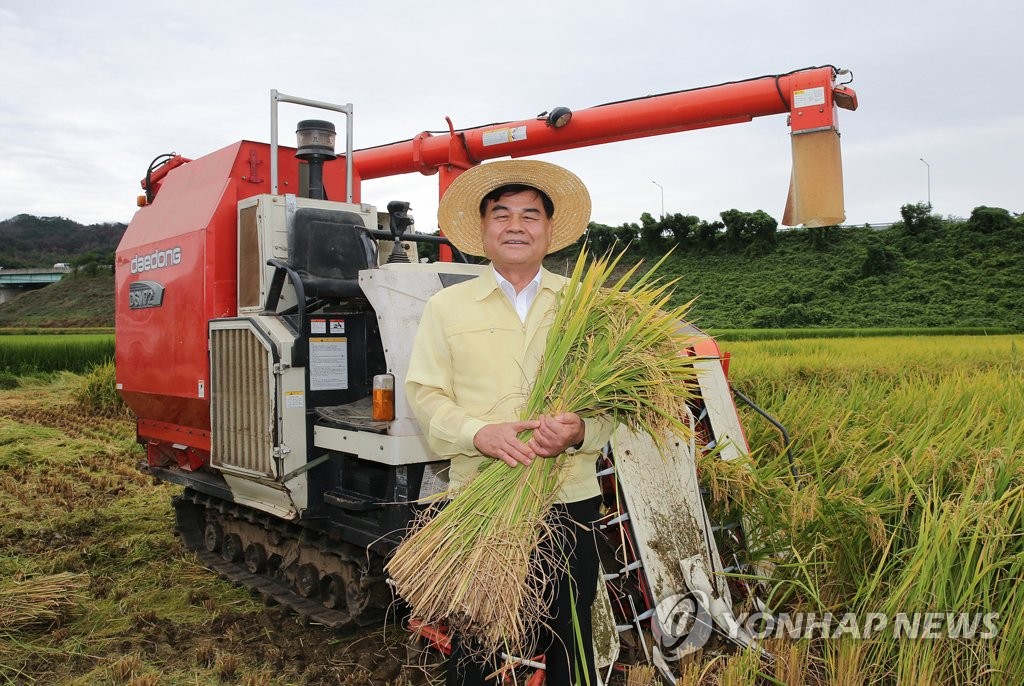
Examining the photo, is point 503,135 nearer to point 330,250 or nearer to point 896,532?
point 330,250

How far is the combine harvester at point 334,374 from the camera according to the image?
10.7 ft

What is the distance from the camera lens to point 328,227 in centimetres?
446

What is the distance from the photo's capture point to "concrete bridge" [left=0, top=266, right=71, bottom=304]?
2564 inches

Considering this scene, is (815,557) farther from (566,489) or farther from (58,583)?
(58,583)

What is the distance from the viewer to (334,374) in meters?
4.19

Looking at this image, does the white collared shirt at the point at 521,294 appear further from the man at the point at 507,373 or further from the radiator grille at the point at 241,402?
the radiator grille at the point at 241,402

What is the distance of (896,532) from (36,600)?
179 inches

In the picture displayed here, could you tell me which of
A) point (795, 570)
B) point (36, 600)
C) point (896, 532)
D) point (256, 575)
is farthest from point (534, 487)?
point (36, 600)

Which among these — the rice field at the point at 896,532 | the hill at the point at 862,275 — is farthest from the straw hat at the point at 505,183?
the hill at the point at 862,275

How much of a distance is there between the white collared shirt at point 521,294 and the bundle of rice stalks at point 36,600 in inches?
142

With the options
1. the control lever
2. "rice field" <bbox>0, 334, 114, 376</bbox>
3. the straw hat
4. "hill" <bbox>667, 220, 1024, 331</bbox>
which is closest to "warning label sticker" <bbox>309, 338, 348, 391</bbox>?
the control lever

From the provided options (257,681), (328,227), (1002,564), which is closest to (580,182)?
(1002,564)

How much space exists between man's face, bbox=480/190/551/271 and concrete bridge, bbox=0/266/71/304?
240 feet

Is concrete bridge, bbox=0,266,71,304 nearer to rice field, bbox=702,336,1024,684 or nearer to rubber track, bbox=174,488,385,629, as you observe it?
rubber track, bbox=174,488,385,629
